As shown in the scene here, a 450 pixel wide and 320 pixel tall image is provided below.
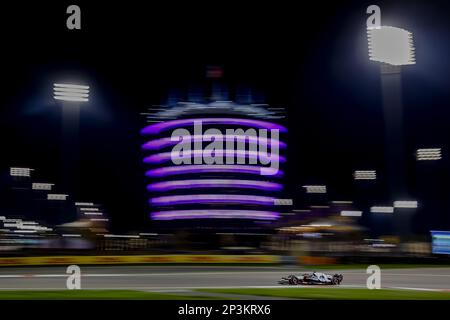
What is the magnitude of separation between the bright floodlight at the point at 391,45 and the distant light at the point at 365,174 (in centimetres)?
5864

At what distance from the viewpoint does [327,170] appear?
117m

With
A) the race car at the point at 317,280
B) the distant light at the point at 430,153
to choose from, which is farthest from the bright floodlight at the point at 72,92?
the distant light at the point at 430,153

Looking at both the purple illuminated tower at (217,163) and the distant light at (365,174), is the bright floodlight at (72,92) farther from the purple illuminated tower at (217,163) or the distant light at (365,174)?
the distant light at (365,174)

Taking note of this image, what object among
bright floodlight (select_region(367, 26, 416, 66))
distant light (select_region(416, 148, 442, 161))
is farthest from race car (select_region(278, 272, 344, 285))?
distant light (select_region(416, 148, 442, 161))

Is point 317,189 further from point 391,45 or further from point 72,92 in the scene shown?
point 72,92

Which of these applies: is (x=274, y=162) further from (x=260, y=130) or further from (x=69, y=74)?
(x=69, y=74)

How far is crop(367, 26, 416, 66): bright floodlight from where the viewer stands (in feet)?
154

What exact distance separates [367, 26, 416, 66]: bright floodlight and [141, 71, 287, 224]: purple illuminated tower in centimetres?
3437

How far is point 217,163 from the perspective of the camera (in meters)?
80.1

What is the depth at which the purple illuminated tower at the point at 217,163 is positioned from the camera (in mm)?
80125

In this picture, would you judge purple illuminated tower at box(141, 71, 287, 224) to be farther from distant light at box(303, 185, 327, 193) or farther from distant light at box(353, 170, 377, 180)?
distant light at box(303, 185, 327, 193)
